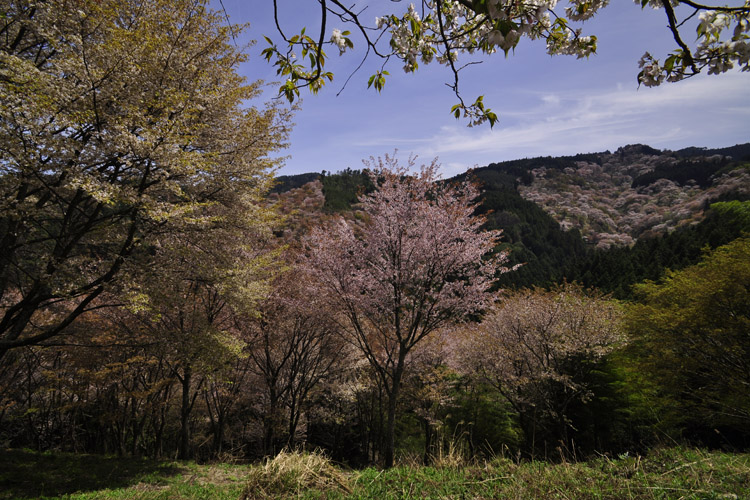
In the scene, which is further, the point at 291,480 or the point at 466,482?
the point at 291,480

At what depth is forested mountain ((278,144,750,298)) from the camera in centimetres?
3766

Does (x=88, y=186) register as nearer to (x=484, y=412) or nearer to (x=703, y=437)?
(x=484, y=412)

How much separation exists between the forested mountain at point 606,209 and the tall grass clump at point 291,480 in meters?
7.63

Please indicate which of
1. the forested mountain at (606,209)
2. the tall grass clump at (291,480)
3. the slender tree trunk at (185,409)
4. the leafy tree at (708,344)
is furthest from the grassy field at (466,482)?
the leafy tree at (708,344)

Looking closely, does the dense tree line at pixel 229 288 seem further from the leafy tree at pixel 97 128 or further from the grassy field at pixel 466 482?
the grassy field at pixel 466 482

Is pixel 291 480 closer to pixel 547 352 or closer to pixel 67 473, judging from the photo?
pixel 67 473

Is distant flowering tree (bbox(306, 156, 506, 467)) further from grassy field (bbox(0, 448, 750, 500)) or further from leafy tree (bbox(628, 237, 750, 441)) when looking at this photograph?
leafy tree (bbox(628, 237, 750, 441))

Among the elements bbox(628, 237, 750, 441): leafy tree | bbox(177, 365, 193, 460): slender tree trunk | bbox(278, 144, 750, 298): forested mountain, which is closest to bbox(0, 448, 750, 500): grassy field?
bbox(177, 365, 193, 460): slender tree trunk

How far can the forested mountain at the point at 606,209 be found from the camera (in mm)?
37656

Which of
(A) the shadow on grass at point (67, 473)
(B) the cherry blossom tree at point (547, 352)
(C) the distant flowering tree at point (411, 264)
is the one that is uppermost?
(C) the distant flowering tree at point (411, 264)

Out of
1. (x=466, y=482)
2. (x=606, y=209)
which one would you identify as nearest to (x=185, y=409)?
(x=466, y=482)

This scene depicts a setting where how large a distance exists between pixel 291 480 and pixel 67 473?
27.1 ft

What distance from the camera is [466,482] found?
14.4 ft

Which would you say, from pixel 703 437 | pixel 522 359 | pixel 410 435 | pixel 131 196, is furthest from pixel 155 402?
pixel 703 437
